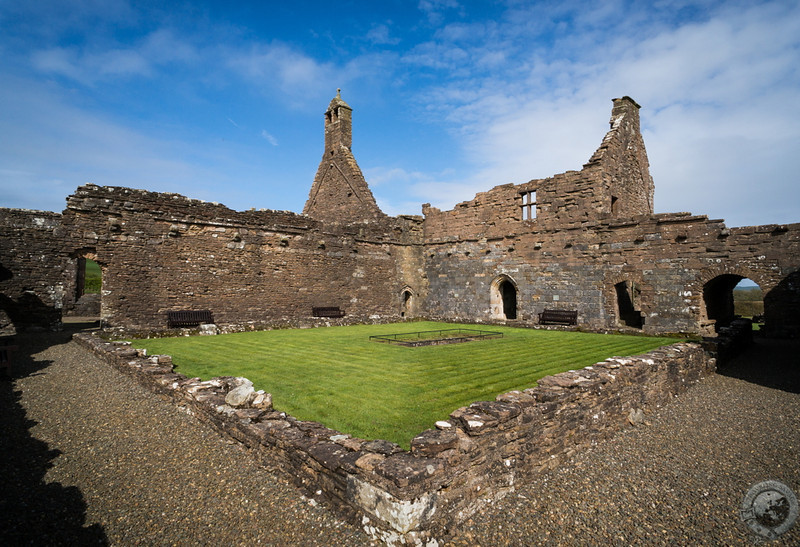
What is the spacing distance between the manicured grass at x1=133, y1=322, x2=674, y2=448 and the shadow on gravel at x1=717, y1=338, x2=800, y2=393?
233 centimetres

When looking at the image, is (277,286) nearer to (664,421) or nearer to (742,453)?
(664,421)

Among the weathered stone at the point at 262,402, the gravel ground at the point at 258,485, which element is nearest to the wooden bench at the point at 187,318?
the gravel ground at the point at 258,485

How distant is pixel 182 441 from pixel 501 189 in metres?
17.7

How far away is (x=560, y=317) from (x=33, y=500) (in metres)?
16.8

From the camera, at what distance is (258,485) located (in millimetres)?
4496

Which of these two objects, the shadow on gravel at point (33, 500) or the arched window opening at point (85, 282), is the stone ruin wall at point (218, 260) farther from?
the shadow on gravel at point (33, 500)

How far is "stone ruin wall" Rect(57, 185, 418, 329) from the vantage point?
14273 mm

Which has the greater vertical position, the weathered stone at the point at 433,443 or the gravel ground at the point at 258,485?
the weathered stone at the point at 433,443

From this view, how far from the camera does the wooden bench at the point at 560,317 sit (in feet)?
56.0

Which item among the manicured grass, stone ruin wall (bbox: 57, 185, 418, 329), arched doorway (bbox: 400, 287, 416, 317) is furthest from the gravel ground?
arched doorway (bbox: 400, 287, 416, 317)

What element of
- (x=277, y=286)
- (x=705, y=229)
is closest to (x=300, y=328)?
(x=277, y=286)

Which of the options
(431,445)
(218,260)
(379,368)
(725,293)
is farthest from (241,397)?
(725,293)

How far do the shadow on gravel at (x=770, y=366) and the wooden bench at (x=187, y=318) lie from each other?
16.9 metres

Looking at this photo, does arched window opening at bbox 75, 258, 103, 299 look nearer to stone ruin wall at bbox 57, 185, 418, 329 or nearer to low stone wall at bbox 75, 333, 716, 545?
stone ruin wall at bbox 57, 185, 418, 329
